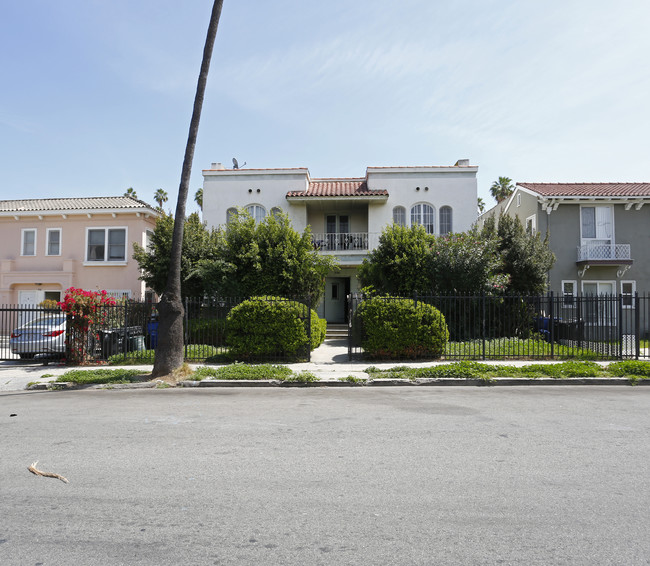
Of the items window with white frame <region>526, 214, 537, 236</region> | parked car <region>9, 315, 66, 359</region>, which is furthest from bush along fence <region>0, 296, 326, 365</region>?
window with white frame <region>526, 214, 537, 236</region>

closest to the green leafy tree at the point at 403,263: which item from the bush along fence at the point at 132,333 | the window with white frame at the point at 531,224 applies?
the bush along fence at the point at 132,333

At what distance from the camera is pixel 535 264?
18.1 m

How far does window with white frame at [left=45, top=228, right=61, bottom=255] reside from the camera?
23312 mm

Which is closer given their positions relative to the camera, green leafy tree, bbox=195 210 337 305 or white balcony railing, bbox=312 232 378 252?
green leafy tree, bbox=195 210 337 305

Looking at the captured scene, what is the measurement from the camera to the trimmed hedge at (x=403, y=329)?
1246 cm

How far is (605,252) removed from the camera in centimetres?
2158

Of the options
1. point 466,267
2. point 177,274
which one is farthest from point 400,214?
point 177,274

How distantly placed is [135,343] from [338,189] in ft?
41.1

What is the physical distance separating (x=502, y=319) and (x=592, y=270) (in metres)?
7.91

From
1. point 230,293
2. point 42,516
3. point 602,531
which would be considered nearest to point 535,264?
point 230,293

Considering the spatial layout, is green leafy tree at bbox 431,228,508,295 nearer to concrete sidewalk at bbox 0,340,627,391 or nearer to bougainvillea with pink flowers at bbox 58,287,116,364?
concrete sidewalk at bbox 0,340,627,391

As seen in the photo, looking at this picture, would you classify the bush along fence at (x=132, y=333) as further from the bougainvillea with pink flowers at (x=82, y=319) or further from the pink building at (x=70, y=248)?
the pink building at (x=70, y=248)

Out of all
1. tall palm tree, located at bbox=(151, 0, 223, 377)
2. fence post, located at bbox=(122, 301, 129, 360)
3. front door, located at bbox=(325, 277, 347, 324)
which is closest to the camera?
tall palm tree, located at bbox=(151, 0, 223, 377)

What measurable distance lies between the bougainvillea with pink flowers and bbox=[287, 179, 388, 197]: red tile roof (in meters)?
11.3
